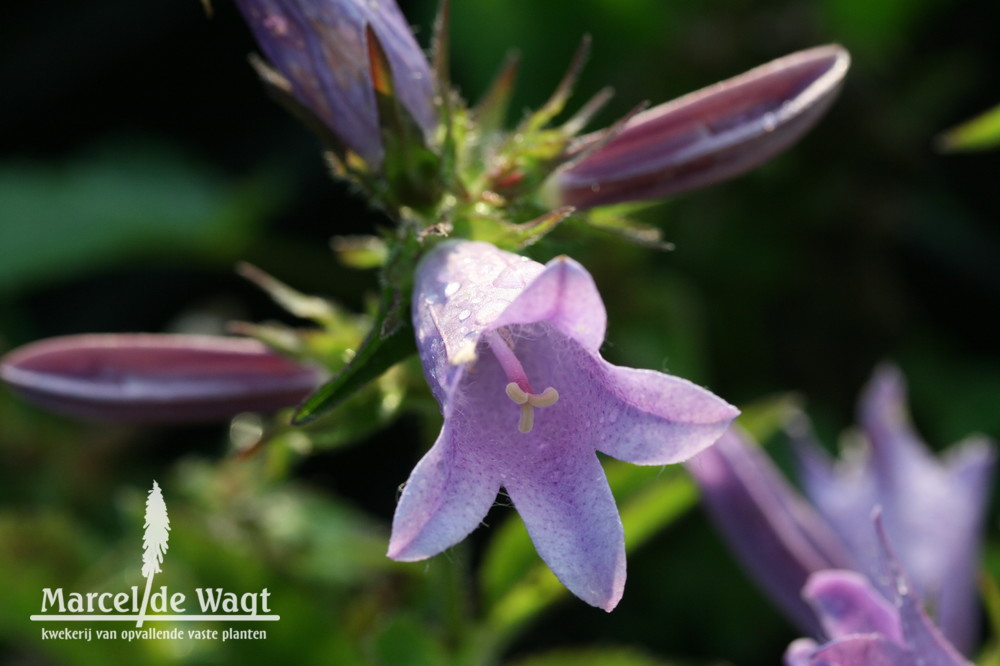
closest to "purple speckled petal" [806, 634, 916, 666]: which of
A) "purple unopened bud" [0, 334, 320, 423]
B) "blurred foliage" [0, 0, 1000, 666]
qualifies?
"purple unopened bud" [0, 334, 320, 423]

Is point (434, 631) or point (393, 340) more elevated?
point (393, 340)

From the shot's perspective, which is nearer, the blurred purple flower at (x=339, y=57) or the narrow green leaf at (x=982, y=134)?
the blurred purple flower at (x=339, y=57)

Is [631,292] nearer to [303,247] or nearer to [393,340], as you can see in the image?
[303,247]

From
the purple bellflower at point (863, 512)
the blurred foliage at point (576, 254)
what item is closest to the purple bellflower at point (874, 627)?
the purple bellflower at point (863, 512)

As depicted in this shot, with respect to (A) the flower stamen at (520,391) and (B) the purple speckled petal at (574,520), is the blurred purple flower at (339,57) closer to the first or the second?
(A) the flower stamen at (520,391)

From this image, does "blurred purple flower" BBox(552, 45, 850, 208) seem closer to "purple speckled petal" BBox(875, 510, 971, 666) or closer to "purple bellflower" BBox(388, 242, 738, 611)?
"purple bellflower" BBox(388, 242, 738, 611)

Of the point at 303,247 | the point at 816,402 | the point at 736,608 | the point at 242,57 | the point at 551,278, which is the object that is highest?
the point at 242,57

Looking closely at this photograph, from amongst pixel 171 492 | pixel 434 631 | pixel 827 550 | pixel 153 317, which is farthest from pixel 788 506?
pixel 153 317

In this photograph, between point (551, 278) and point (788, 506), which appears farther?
point (788, 506)

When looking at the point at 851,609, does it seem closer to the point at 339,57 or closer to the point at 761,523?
the point at 761,523
